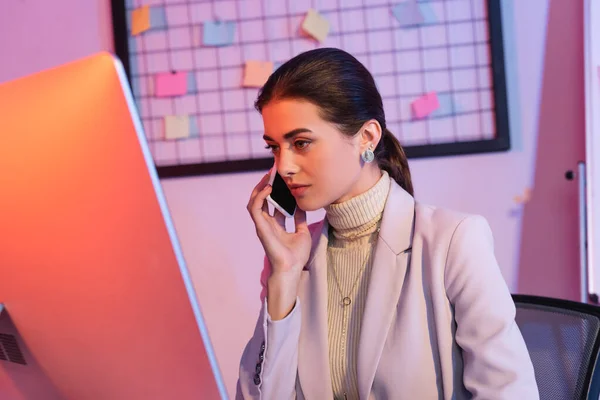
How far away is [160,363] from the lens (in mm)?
688

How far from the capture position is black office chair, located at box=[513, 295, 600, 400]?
1232 mm

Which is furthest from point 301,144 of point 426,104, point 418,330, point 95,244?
point 426,104

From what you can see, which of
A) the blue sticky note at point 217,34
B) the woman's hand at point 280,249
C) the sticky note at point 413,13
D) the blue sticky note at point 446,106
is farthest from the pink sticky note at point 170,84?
the woman's hand at point 280,249

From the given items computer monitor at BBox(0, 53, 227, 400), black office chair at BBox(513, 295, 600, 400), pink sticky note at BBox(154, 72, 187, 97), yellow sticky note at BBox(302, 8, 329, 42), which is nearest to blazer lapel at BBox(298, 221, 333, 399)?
black office chair at BBox(513, 295, 600, 400)

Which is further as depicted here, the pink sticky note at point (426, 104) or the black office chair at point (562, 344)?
the pink sticky note at point (426, 104)

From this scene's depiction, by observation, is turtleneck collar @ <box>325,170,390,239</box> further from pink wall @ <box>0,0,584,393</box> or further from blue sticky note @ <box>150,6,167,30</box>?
blue sticky note @ <box>150,6,167,30</box>

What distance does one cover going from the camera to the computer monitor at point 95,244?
0.61 metres

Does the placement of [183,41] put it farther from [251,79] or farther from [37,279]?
[37,279]

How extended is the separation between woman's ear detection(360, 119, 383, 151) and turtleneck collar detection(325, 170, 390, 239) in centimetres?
8

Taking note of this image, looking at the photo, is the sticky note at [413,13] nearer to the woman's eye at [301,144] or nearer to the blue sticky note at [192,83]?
the blue sticky note at [192,83]

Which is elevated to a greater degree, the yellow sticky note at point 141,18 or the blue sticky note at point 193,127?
the yellow sticky note at point 141,18

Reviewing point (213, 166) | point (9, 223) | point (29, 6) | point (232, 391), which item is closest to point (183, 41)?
point (213, 166)

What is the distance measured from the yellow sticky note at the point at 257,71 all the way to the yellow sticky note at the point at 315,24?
0.17 meters

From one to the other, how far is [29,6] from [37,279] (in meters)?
1.93
